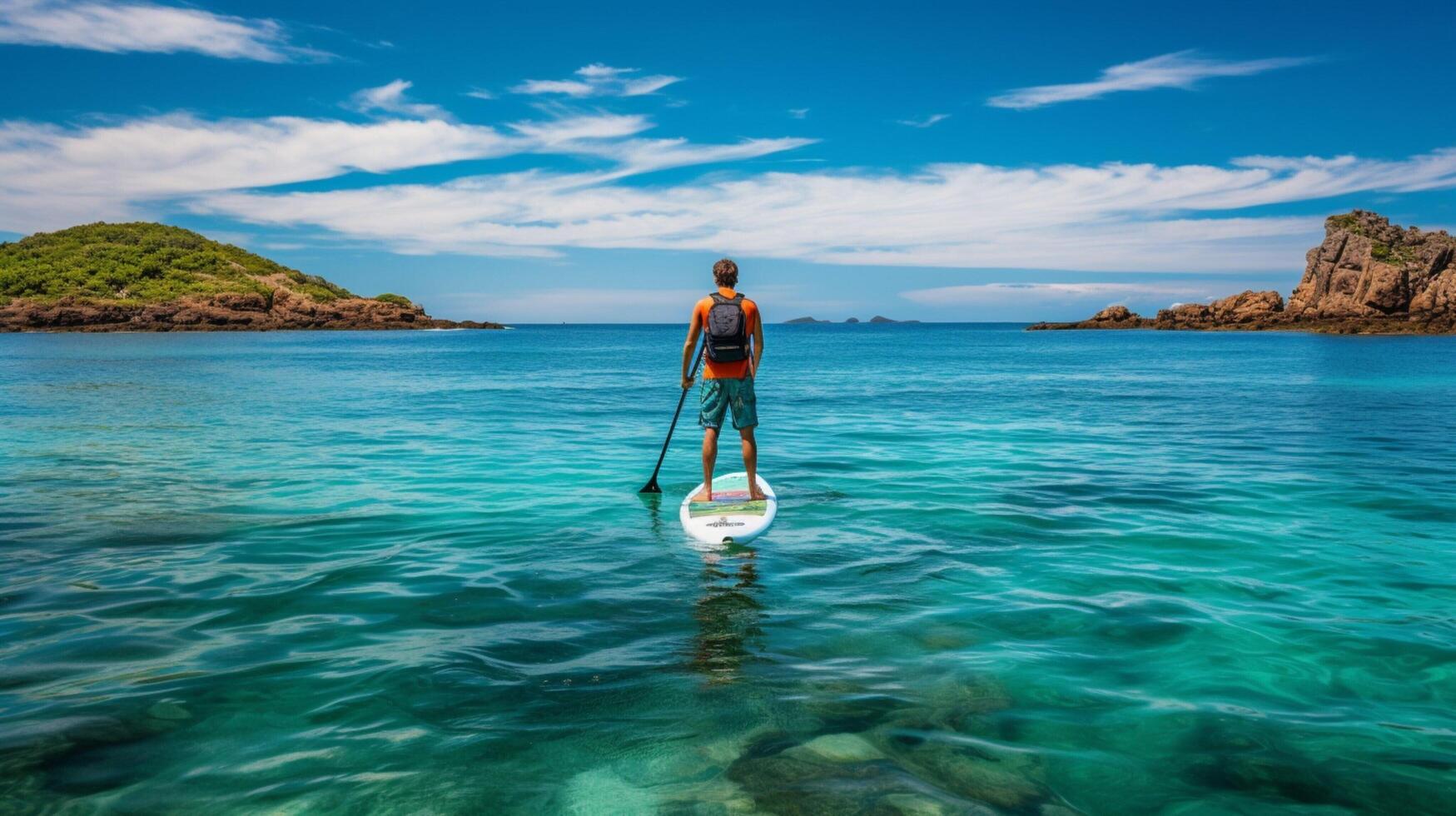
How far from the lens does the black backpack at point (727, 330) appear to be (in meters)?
10.0

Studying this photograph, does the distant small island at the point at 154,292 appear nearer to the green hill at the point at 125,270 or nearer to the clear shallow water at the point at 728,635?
the green hill at the point at 125,270

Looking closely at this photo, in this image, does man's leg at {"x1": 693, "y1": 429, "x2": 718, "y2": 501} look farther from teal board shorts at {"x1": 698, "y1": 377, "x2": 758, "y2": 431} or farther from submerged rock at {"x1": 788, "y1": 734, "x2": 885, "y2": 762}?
submerged rock at {"x1": 788, "y1": 734, "x2": 885, "y2": 762}

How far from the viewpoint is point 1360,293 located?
11775 cm

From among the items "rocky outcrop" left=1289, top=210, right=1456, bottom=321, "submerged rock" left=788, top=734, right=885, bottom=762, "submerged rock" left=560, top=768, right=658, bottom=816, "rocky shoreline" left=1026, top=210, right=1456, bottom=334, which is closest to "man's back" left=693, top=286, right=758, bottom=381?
"submerged rock" left=788, top=734, right=885, bottom=762

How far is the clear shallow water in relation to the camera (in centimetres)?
470

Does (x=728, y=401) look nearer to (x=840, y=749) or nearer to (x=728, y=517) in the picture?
(x=728, y=517)

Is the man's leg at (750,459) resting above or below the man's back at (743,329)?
below

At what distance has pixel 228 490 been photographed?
43.4 feet

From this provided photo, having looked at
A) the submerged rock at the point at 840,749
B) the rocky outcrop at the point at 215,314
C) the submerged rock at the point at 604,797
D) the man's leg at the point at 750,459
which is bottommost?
the submerged rock at the point at 604,797

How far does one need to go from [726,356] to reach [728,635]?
4.18m

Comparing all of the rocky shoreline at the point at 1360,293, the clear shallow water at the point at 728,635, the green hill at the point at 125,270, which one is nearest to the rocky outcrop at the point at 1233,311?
the rocky shoreline at the point at 1360,293

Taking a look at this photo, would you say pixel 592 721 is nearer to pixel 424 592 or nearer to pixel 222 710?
pixel 222 710

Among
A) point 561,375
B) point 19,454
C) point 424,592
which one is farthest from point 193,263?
point 424,592

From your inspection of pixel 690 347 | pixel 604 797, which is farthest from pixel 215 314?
pixel 604 797
